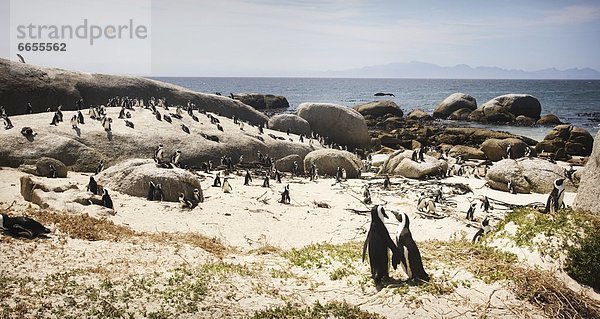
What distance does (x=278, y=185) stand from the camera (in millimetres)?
18609

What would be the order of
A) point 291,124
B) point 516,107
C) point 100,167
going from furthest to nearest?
point 516,107 → point 291,124 → point 100,167

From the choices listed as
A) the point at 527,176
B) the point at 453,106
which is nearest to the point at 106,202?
the point at 527,176

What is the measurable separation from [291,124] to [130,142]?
13.0m

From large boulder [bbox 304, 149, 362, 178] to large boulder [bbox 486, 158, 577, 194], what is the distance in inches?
239

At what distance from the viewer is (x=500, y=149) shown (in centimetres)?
2770

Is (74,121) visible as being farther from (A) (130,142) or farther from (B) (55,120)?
(A) (130,142)

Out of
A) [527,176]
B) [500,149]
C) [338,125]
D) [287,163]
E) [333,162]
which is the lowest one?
[287,163]

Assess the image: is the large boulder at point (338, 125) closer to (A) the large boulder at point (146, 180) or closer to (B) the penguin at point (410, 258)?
(A) the large boulder at point (146, 180)

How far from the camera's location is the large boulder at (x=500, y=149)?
90.9ft

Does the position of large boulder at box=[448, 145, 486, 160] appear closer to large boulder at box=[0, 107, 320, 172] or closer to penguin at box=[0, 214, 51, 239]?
large boulder at box=[0, 107, 320, 172]

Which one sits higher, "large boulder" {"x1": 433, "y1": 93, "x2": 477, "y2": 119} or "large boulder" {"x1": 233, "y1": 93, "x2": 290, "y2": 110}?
"large boulder" {"x1": 433, "y1": 93, "x2": 477, "y2": 119}

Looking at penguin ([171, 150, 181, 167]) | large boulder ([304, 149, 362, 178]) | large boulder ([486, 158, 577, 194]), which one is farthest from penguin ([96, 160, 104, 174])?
large boulder ([486, 158, 577, 194])

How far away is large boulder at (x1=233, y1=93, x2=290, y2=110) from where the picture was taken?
64669mm

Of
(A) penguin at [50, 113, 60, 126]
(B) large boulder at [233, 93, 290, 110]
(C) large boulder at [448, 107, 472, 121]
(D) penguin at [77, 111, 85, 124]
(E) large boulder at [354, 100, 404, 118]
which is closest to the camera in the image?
(A) penguin at [50, 113, 60, 126]
